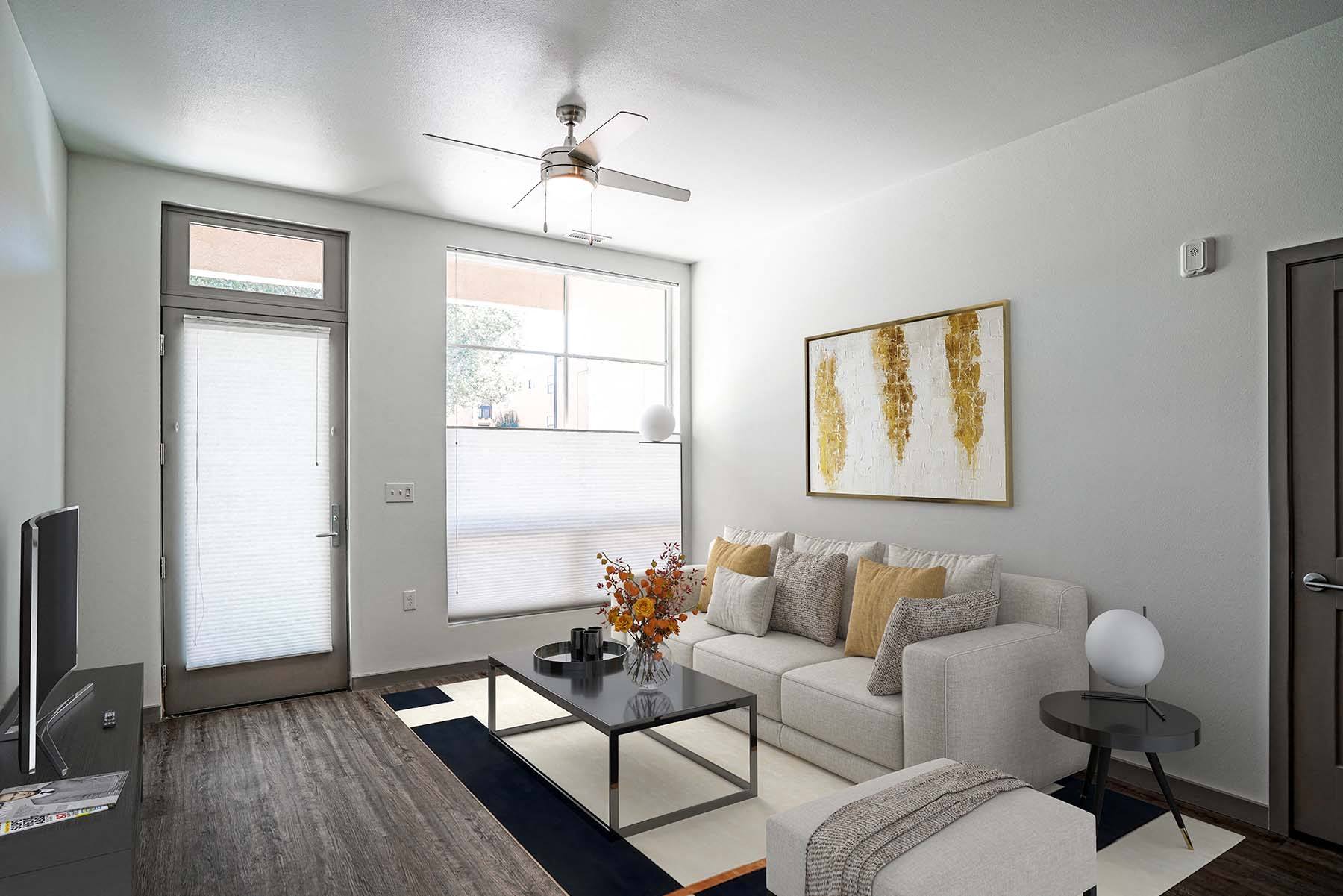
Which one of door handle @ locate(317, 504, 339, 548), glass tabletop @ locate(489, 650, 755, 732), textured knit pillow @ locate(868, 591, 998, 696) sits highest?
door handle @ locate(317, 504, 339, 548)

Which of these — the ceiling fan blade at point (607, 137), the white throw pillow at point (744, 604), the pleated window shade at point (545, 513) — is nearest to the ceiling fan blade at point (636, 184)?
the ceiling fan blade at point (607, 137)

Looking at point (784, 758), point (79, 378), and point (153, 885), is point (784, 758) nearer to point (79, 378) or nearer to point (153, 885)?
point (153, 885)

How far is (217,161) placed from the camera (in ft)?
12.9

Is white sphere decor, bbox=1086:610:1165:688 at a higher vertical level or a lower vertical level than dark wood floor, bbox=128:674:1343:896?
higher

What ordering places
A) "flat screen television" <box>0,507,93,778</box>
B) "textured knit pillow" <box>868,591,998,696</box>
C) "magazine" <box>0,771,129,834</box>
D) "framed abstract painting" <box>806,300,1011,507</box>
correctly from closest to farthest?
"magazine" <box>0,771,129,834</box>, "flat screen television" <box>0,507,93,778</box>, "textured knit pillow" <box>868,591,998,696</box>, "framed abstract painting" <box>806,300,1011,507</box>

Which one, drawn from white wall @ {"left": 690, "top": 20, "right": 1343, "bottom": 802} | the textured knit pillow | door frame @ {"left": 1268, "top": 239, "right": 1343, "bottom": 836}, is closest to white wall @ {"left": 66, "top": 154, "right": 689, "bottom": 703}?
white wall @ {"left": 690, "top": 20, "right": 1343, "bottom": 802}

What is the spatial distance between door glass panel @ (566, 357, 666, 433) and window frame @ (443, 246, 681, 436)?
0.08 ft

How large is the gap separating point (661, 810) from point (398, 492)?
8.59 feet

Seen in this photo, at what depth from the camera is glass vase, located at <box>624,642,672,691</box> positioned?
10.3 ft

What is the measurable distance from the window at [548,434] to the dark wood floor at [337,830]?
4.80 feet

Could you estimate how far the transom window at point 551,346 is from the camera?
5.04m

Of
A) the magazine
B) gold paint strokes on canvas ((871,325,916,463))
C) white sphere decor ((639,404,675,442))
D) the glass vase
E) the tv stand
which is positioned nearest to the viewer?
the magazine

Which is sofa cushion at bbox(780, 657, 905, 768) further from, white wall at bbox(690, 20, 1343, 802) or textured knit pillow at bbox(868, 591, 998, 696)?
white wall at bbox(690, 20, 1343, 802)

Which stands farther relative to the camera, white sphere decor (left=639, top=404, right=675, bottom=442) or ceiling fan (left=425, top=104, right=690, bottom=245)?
white sphere decor (left=639, top=404, right=675, bottom=442)
